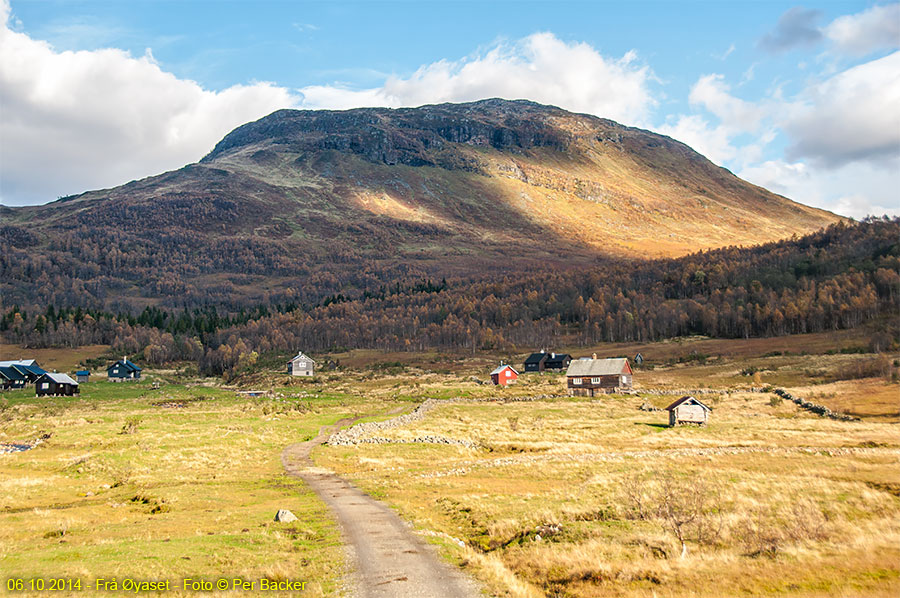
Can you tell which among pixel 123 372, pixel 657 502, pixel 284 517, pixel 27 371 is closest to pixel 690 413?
pixel 657 502

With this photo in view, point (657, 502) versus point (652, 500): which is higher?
point (657, 502)

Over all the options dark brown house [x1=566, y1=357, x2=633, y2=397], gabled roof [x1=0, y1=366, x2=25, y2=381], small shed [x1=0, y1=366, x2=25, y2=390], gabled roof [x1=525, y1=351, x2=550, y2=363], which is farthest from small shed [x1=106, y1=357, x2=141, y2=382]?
dark brown house [x1=566, y1=357, x2=633, y2=397]

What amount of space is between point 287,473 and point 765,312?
166 meters

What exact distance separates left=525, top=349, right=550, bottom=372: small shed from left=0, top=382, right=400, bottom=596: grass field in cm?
8768

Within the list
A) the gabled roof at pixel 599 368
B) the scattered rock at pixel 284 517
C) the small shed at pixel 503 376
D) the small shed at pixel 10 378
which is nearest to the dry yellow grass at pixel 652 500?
the scattered rock at pixel 284 517

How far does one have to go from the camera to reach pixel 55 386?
110812 millimetres

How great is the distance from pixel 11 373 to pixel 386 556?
445 ft

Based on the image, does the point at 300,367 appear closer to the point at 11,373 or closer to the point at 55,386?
the point at 55,386

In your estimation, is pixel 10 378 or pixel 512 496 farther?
pixel 10 378

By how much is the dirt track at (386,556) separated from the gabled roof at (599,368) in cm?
7680

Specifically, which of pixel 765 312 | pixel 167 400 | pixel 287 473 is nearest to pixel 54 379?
pixel 167 400

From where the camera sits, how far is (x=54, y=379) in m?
111

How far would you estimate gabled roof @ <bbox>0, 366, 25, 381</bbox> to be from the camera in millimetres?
125312

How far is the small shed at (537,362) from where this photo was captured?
148875 millimetres
